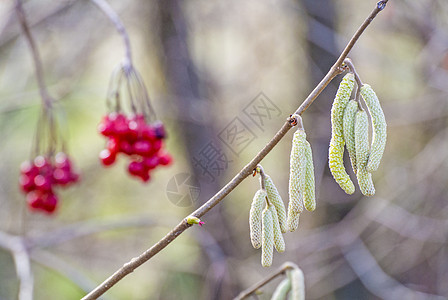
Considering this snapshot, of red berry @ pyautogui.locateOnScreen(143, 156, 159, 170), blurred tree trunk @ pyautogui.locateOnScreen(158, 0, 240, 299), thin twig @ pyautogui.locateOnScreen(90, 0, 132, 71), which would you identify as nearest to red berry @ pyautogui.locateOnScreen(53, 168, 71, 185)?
red berry @ pyautogui.locateOnScreen(143, 156, 159, 170)

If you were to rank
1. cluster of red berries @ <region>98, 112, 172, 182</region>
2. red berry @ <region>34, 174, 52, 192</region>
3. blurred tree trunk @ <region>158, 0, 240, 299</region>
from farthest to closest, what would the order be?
blurred tree trunk @ <region>158, 0, 240, 299</region>, red berry @ <region>34, 174, 52, 192</region>, cluster of red berries @ <region>98, 112, 172, 182</region>

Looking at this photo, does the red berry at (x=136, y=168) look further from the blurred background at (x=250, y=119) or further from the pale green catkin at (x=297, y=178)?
the pale green catkin at (x=297, y=178)

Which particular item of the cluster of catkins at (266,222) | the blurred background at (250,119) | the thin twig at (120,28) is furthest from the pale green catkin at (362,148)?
the blurred background at (250,119)

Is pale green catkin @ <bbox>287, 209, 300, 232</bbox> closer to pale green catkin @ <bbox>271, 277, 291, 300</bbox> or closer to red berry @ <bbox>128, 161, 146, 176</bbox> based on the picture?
pale green catkin @ <bbox>271, 277, 291, 300</bbox>

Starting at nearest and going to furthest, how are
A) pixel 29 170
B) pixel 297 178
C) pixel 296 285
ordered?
pixel 297 178 < pixel 296 285 < pixel 29 170

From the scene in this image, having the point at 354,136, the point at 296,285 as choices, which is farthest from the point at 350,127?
the point at 296,285

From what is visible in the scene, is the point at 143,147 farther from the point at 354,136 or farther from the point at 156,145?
the point at 354,136
